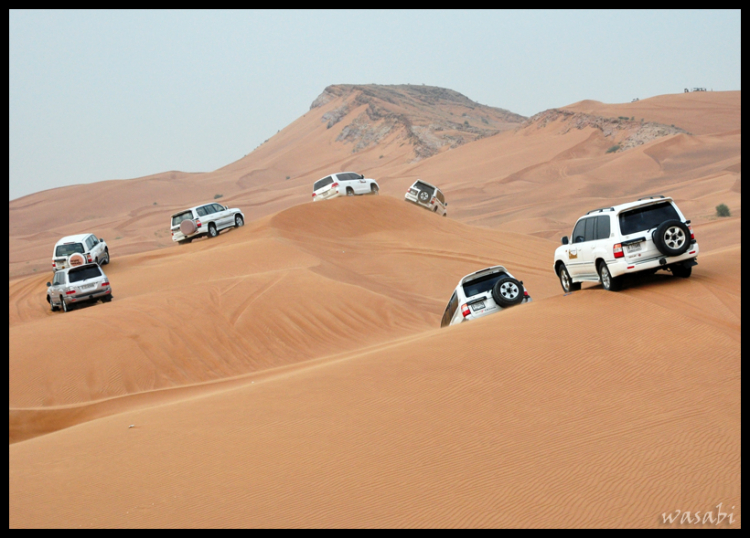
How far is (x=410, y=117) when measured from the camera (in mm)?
106500

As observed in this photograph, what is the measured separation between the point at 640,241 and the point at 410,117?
9762 cm

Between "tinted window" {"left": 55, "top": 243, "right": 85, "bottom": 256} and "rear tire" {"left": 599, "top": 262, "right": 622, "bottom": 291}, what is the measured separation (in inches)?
897

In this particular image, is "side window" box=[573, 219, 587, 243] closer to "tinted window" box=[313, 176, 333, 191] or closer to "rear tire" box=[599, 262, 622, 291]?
"rear tire" box=[599, 262, 622, 291]

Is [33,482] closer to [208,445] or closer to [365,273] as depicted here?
[208,445]

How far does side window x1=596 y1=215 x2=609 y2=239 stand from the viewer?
1240 centimetres

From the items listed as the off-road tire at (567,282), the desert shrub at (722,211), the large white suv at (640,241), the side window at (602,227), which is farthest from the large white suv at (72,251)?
the desert shrub at (722,211)

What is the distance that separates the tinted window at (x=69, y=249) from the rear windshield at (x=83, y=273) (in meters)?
6.07

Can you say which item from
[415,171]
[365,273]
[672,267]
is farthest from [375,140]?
[672,267]

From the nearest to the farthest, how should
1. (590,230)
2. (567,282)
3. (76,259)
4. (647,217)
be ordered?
1. (647,217)
2. (590,230)
3. (567,282)
4. (76,259)

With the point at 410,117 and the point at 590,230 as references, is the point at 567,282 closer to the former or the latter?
the point at 590,230

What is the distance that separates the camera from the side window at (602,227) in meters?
12.4

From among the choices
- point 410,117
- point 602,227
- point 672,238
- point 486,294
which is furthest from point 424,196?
point 410,117

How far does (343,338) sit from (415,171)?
201 feet

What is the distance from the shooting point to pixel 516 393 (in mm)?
8914
